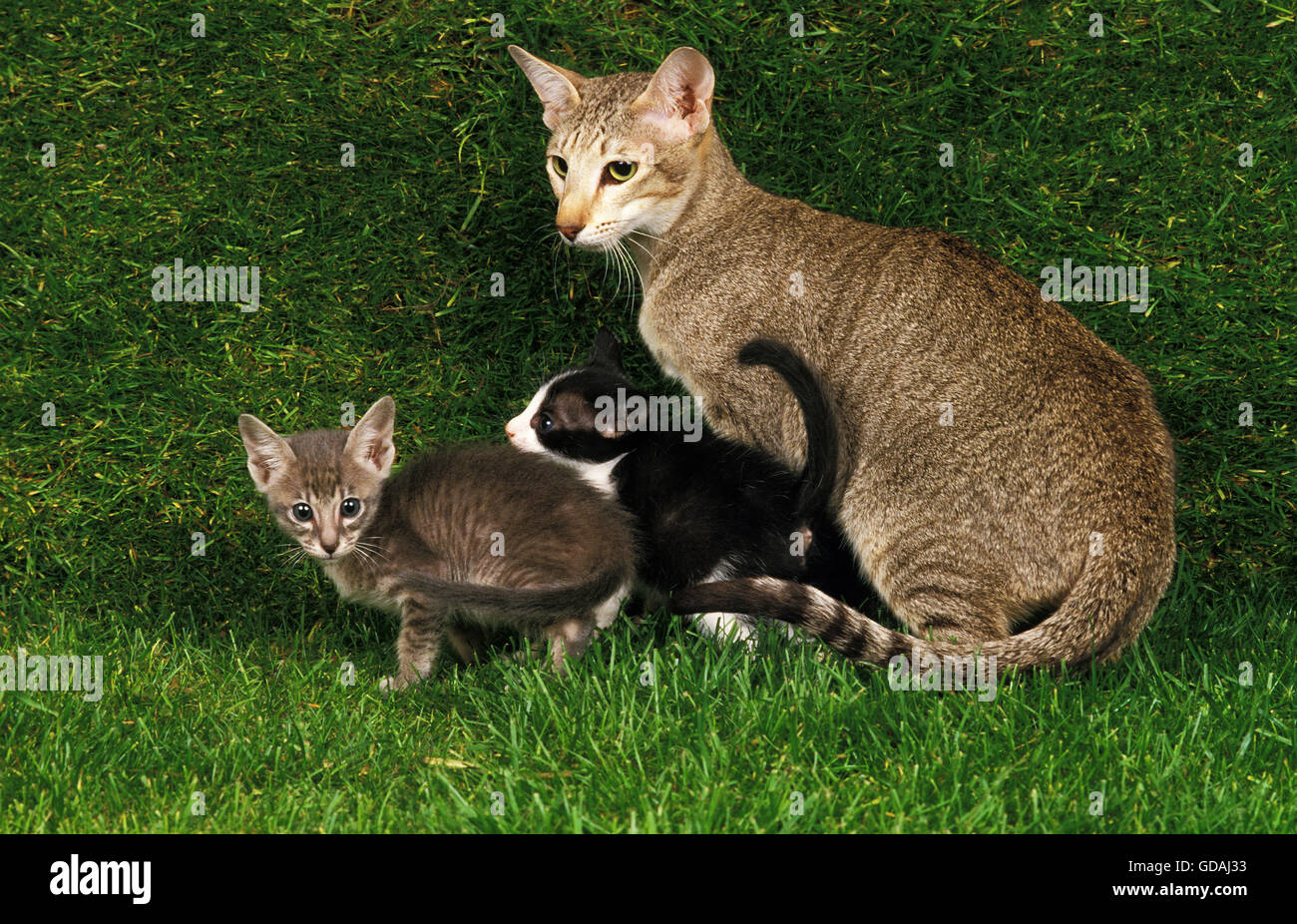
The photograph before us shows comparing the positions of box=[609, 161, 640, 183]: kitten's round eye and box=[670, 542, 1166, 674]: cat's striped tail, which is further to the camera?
box=[609, 161, 640, 183]: kitten's round eye

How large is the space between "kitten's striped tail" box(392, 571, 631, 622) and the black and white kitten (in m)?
0.48

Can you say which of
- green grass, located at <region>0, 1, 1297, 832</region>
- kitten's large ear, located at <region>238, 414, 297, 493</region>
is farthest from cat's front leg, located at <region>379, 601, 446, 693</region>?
kitten's large ear, located at <region>238, 414, 297, 493</region>

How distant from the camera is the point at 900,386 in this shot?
189 inches

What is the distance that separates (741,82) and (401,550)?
9.05 ft

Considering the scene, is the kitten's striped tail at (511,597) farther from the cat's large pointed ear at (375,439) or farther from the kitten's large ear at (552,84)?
the kitten's large ear at (552,84)

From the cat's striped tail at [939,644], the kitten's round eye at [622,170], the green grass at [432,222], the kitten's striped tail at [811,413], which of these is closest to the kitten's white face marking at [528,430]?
the green grass at [432,222]

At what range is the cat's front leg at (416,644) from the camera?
4734 millimetres

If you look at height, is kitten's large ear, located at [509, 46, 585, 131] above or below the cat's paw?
above

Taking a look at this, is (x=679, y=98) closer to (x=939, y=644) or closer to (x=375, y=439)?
(x=375, y=439)

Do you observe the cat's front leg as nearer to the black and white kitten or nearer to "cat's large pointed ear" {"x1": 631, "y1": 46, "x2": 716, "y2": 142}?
the black and white kitten

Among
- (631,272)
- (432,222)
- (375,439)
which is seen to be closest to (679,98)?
(631,272)

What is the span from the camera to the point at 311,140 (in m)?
5.79

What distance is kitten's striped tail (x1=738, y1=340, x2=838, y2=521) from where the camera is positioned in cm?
455

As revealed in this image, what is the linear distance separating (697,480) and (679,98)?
161 cm
